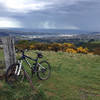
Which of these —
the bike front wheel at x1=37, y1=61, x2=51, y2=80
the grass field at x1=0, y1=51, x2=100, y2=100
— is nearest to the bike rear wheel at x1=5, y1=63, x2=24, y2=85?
the grass field at x1=0, y1=51, x2=100, y2=100

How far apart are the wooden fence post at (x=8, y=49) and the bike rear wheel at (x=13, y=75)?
0.86 m

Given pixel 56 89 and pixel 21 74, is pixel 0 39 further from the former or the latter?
pixel 56 89

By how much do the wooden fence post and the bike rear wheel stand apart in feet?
2.83

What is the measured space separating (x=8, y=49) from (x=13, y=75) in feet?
4.26

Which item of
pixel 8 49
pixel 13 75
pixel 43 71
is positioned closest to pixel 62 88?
pixel 43 71

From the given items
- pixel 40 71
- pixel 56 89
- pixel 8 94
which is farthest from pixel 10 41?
pixel 56 89

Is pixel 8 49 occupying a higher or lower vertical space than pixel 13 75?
higher

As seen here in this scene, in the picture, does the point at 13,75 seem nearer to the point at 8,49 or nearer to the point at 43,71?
the point at 8,49

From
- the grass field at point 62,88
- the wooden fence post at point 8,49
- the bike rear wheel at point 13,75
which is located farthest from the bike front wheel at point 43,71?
the wooden fence post at point 8,49

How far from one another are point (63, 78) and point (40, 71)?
1.27 m

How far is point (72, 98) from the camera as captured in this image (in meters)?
5.14

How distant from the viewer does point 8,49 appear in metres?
6.57

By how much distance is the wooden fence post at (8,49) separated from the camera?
6.45 meters

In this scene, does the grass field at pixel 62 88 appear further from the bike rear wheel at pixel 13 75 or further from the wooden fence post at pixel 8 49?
the wooden fence post at pixel 8 49
